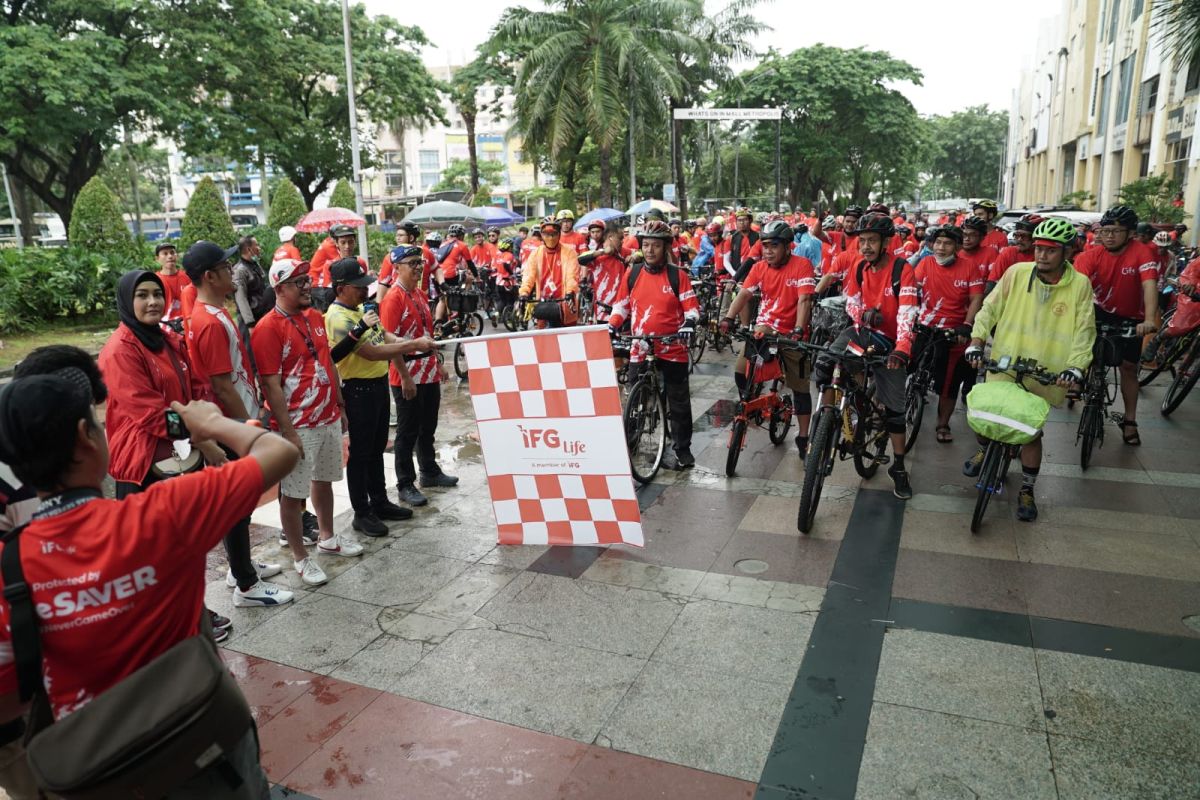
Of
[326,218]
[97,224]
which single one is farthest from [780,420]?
[97,224]

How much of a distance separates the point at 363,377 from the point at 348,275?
647 mm

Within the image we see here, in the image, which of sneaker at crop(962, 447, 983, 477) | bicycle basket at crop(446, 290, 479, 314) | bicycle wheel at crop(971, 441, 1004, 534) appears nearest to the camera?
bicycle wheel at crop(971, 441, 1004, 534)

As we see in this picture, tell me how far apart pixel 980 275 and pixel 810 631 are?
14.0 ft

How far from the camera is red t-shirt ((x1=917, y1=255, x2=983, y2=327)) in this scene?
662 cm

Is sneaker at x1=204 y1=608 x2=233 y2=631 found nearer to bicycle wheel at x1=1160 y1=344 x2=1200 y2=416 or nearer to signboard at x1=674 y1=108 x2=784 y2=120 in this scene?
bicycle wheel at x1=1160 y1=344 x2=1200 y2=416

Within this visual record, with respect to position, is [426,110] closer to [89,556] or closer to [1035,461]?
[1035,461]

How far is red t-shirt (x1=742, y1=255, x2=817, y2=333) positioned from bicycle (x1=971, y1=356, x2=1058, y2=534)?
1.64m

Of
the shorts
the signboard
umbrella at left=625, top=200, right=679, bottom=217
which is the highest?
the signboard

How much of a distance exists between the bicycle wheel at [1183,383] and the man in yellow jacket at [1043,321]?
3.60m

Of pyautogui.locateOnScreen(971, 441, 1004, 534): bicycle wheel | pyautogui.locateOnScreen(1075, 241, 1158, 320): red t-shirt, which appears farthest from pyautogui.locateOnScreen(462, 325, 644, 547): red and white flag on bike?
pyautogui.locateOnScreen(1075, 241, 1158, 320): red t-shirt

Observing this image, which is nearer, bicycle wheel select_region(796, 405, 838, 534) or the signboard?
bicycle wheel select_region(796, 405, 838, 534)

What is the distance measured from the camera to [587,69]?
23016mm

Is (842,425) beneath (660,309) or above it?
beneath

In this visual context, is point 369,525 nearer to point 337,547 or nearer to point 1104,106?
point 337,547
